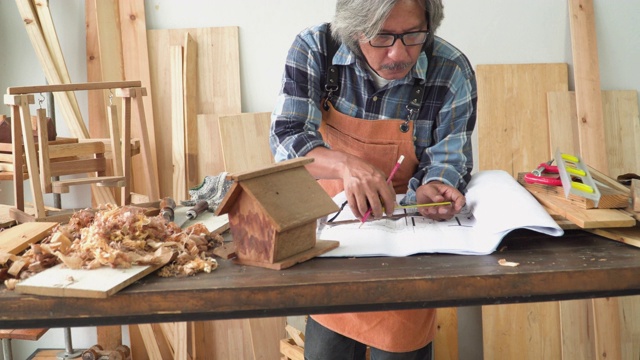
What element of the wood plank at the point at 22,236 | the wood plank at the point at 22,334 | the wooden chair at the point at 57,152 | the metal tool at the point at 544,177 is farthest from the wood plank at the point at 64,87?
the metal tool at the point at 544,177

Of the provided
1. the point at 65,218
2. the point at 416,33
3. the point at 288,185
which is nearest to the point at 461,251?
the point at 288,185

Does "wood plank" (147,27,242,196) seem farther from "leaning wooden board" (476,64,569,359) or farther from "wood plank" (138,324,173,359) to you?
"leaning wooden board" (476,64,569,359)

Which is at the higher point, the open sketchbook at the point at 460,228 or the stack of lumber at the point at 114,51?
the stack of lumber at the point at 114,51

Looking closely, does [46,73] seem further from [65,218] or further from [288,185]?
[288,185]

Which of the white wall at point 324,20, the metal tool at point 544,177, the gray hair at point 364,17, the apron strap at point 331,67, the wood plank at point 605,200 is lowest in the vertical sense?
the wood plank at point 605,200

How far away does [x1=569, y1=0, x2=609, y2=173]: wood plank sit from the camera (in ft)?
12.3

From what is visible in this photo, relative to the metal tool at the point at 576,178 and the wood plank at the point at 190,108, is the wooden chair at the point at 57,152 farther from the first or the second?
the metal tool at the point at 576,178

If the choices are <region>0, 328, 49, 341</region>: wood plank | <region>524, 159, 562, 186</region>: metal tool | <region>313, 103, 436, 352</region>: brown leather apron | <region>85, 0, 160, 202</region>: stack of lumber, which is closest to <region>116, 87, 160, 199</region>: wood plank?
<region>85, 0, 160, 202</region>: stack of lumber

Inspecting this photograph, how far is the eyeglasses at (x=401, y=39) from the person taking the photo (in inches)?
86.6

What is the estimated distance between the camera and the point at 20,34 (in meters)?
3.87

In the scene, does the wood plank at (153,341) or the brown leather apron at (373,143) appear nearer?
the brown leather apron at (373,143)

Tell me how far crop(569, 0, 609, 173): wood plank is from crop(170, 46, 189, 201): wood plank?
2131mm

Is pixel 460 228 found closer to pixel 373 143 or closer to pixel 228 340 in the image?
pixel 373 143

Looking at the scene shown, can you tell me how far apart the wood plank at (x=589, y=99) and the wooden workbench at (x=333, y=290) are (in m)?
2.15
